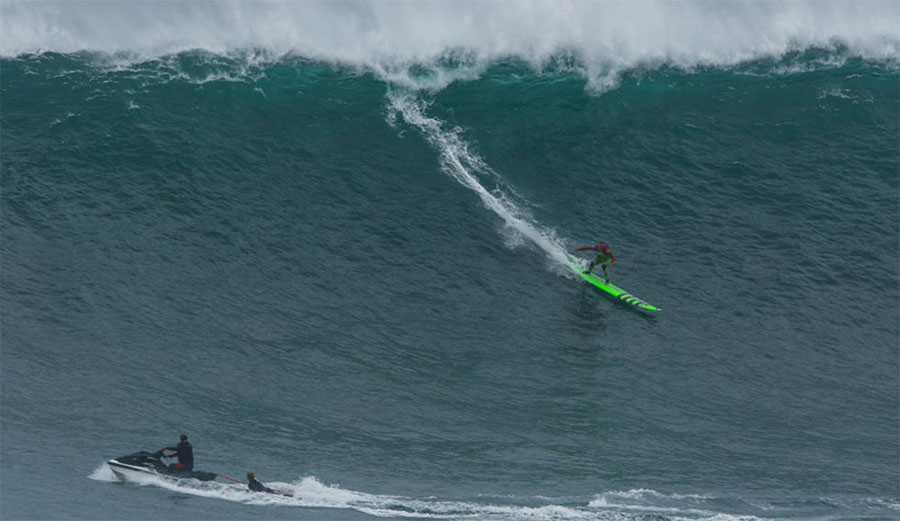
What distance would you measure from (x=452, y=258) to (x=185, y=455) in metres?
22.9

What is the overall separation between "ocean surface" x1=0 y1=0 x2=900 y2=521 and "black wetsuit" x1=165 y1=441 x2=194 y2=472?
91cm

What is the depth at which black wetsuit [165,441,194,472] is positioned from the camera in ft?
180

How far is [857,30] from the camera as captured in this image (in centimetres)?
8975

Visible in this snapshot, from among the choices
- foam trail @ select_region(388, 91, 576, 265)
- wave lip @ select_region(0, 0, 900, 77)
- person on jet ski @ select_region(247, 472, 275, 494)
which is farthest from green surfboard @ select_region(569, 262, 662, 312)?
person on jet ski @ select_region(247, 472, 275, 494)

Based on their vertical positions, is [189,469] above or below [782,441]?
below

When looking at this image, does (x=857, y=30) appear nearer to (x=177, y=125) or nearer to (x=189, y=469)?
(x=177, y=125)

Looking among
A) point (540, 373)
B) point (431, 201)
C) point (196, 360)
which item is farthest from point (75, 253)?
point (540, 373)

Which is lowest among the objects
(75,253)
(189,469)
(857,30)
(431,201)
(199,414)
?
(189,469)

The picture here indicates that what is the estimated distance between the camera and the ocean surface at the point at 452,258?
5712 centimetres

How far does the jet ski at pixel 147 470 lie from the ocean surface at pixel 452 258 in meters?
0.58

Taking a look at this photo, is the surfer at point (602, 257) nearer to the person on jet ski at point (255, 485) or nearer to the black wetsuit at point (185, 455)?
the person on jet ski at point (255, 485)

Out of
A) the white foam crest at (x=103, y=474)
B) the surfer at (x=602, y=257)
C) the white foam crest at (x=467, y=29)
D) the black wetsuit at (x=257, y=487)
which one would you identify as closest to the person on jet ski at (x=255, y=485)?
the black wetsuit at (x=257, y=487)

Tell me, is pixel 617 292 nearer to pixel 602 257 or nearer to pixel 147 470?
pixel 602 257

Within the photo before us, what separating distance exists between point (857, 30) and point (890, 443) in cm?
3998
